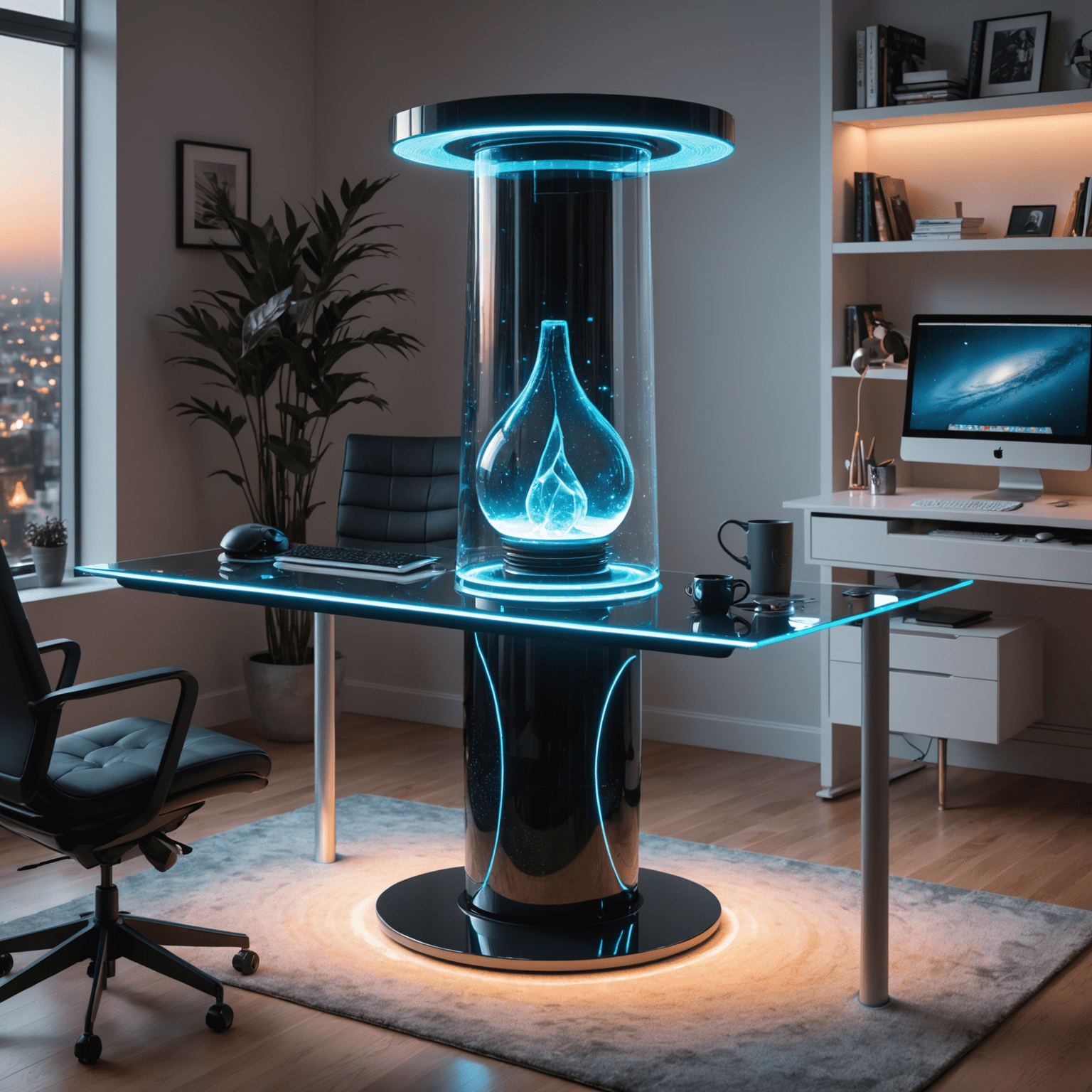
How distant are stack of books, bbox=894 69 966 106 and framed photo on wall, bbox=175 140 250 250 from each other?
2285 millimetres

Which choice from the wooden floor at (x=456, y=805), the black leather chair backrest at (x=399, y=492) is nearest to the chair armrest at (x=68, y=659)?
the wooden floor at (x=456, y=805)

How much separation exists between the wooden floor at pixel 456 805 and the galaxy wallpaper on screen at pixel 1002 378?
45.6 inches

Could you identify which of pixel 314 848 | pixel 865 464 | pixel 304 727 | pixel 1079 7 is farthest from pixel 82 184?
pixel 1079 7

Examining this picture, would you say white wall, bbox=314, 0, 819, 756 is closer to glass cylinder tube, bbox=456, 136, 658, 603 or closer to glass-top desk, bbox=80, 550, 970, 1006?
glass-top desk, bbox=80, 550, 970, 1006

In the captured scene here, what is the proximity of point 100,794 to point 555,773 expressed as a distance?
936 millimetres

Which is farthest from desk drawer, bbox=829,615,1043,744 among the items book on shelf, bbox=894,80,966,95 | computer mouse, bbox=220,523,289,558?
computer mouse, bbox=220,523,289,558

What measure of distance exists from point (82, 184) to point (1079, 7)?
129 inches

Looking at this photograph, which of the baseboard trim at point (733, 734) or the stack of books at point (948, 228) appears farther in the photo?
the baseboard trim at point (733, 734)

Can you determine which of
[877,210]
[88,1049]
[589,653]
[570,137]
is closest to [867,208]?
[877,210]

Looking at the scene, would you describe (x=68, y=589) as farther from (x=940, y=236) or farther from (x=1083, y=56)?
(x=1083, y=56)

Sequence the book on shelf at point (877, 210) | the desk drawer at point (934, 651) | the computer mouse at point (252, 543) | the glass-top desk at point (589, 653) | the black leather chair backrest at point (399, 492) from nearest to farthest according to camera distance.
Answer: the glass-top desk at point (589, 653) < the computer mouse at point (252, 543) < the black leather chair backrest at point (399, 492) < the desk drawer at point (934, 651) < the book on shelf at point (877, 210)

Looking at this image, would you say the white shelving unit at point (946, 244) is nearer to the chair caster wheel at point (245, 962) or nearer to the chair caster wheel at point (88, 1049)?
the chair caster wheel at point (245, 962)

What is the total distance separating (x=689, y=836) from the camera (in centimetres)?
393

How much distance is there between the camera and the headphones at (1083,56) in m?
4.05
